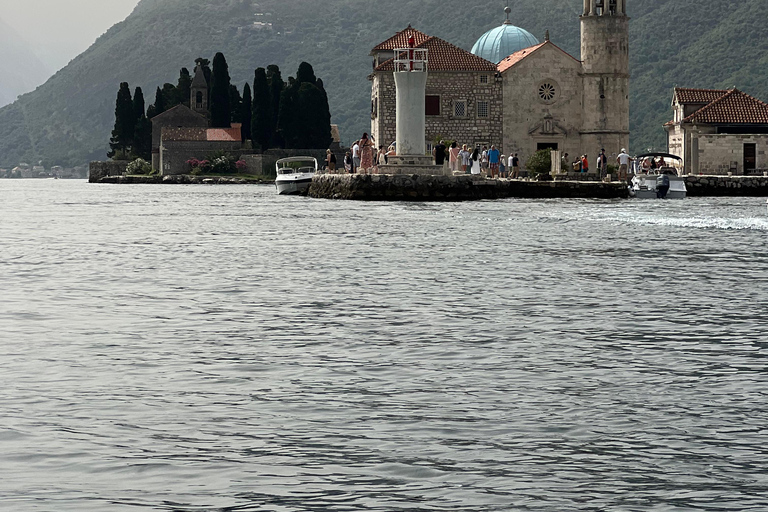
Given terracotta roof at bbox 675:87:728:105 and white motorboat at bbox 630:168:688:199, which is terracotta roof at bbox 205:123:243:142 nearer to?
terracotta roof at bbox 675:87:728:105

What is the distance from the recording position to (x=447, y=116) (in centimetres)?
6575

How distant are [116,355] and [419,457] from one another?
367 centimetres

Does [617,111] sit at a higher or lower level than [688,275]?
higher

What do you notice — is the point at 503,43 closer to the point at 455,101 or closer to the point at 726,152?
the point at 455,101

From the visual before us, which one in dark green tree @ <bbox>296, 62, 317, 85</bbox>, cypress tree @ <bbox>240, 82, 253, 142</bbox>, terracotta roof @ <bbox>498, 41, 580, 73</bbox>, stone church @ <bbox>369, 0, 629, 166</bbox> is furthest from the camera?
cypress tree @ <bbox>240, 82, 253, 142</bbox>

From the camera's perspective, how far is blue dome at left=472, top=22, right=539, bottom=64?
75938 millimetres

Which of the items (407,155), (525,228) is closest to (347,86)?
(407,155)

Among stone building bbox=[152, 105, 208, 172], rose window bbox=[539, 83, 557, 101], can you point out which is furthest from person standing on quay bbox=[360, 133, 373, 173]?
stone building bbox=[152, 105, 208, 172]

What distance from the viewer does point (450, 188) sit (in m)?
42.8

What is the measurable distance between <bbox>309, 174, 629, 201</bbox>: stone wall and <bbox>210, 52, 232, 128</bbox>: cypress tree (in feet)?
130

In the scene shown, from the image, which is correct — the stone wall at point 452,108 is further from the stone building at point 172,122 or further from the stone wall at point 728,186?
the stone building at point 172,122

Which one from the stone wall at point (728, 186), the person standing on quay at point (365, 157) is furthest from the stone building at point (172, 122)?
the stone wall at point (728, 186)

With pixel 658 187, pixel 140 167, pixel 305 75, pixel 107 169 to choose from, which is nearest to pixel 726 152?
pixel 658 187

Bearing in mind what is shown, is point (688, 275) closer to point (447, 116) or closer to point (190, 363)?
point (190, 363)
